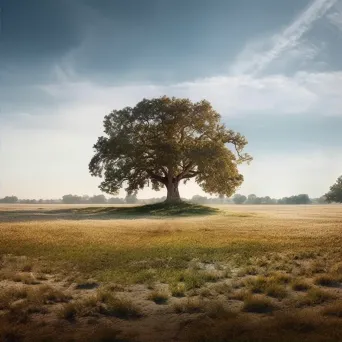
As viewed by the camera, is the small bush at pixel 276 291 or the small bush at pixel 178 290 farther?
the small bush at pixel 178 290

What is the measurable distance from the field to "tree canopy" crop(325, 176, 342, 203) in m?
108

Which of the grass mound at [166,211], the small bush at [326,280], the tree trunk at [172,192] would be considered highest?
the tree trunk at [172,192]

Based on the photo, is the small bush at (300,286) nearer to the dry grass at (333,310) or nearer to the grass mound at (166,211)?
the dry grass at (333,310)

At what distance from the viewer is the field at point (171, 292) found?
7234 mm

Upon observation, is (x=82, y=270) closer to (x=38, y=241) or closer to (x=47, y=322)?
(x=47, y=322)

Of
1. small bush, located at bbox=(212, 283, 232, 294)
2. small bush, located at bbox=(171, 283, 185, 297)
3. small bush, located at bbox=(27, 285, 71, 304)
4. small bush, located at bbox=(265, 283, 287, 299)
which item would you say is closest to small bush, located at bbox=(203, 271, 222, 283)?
A: small bush, located at bbox=(212, 283, 232, 294)

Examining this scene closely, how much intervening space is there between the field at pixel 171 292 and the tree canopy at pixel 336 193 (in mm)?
107969

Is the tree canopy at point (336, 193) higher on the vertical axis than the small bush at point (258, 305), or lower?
higher

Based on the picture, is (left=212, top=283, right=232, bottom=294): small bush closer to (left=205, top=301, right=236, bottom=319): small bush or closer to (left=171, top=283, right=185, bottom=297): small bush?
(left=171, top=283, right=185, bottom=297): small bush

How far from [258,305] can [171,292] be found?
8.30ft

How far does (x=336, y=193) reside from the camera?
11719 cm

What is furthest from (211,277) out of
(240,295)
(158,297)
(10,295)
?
(10,295)

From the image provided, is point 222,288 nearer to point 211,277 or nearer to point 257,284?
point 257,284

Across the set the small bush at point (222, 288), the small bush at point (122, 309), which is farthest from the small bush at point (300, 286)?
the small bush at point (122, 309)
